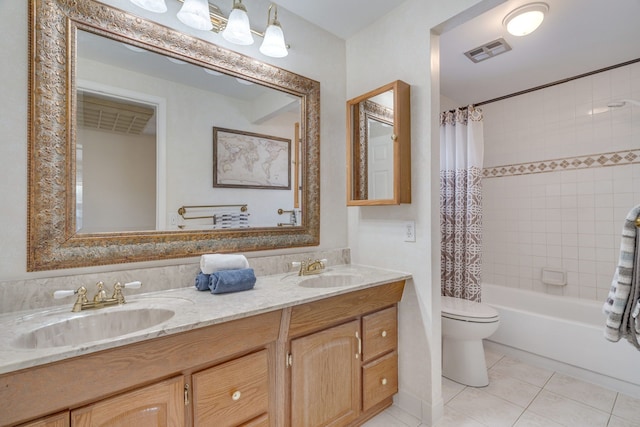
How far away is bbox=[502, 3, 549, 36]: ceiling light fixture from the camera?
1726mm

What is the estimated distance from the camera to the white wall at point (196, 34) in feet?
3.49

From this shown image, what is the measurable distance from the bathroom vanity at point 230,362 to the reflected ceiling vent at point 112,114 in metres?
0.75

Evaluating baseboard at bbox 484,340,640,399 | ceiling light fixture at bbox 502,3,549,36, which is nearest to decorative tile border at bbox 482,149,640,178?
ceiling light fixture at bbox 502,3,549,36

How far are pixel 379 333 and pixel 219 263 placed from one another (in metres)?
0.97

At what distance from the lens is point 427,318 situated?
170 centimetres

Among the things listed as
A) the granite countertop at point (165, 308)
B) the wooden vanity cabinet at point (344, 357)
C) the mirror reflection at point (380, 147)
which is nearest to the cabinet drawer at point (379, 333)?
the wooden vanity cabinet at point (344, 357)

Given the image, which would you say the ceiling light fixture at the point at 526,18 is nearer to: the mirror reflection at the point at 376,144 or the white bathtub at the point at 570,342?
the mirror reflection at the point at 376,144

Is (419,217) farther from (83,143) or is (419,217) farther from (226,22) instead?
(83,143)

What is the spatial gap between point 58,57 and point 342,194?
1.59 metres

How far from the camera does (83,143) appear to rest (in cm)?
121

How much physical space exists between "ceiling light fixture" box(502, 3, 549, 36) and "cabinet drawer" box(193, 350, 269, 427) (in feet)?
7.60

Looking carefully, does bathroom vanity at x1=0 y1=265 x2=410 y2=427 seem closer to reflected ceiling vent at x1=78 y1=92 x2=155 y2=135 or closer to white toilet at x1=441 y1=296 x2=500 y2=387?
white toilet at x1=441 y1=296 x2=500 y2=387

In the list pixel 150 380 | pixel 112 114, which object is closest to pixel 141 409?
pixel 150 380

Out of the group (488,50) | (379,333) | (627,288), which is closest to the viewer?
(627,288)
